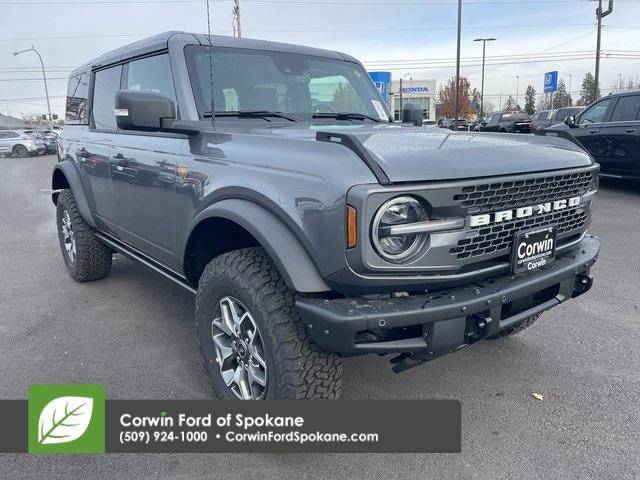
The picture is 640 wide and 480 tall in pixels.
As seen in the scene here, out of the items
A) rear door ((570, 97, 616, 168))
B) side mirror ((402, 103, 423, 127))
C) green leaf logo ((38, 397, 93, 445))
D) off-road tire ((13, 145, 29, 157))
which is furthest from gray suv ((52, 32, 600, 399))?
off-road tire ((13, 145, 29, 157))

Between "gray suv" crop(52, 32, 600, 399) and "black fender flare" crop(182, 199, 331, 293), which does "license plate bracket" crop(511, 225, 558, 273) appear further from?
"black fender flare" crop(182, 199, 331, 293)

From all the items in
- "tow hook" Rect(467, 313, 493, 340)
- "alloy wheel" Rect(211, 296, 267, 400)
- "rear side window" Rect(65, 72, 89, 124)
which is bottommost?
"alloy wheel" Rect(211, 296, 267, 400)

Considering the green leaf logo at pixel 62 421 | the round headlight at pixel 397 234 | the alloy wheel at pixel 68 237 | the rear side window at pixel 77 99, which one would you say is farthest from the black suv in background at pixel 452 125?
the alloy wheel at pixel 68 237

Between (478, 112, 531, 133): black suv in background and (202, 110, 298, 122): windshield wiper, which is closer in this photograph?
(202, 110, 298, 122): windshield wiper

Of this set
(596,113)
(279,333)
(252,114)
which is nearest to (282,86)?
(252,114)

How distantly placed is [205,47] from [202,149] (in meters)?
0.88

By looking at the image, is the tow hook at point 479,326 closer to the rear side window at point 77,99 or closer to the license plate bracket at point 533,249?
the license plate bracket at point 533,249

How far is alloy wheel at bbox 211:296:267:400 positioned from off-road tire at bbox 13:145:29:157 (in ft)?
104

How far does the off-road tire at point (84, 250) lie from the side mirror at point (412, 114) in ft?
9.50

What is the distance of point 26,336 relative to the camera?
3.74 metres

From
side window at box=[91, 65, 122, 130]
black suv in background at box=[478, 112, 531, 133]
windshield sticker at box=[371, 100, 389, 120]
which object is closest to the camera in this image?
windshield sticker at box=[371, 100, 389, 120]

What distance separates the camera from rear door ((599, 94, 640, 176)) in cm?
880

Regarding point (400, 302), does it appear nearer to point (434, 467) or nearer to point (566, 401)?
point (434, 467)

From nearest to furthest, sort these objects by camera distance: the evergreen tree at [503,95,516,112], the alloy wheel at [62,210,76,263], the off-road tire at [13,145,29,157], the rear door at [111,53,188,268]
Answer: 1. the rear door at [111,53,188,268]
2. the alloy wheel at [62,210,76,263]
3. the off-road tire at [13,145,29,157]
4. the evergreen tree at [503,95,516,112]
